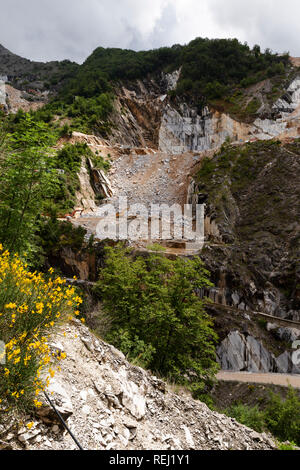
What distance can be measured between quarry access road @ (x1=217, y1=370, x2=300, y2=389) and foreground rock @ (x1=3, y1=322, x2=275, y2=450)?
847 centimetres

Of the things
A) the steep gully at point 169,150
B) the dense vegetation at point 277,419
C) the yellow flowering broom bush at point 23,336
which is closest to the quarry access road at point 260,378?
the steep gully at point 169,150

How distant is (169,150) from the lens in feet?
156

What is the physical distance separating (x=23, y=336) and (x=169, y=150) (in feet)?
159

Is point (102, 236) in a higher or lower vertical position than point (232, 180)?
lower

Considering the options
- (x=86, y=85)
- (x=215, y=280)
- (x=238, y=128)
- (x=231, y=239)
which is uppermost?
(x=86, y=85)

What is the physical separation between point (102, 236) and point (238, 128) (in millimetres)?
33634

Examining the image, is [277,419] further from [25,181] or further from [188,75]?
[188,75]

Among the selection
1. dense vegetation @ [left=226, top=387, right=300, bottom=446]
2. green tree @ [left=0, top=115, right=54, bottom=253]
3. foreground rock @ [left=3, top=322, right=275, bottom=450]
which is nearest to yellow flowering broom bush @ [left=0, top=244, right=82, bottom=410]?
foreground rock @ [left=3, top=322, right=275, bottom=450]

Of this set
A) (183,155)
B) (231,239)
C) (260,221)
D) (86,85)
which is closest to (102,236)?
(231,239)

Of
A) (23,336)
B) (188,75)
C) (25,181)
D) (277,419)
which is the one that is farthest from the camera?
(188,75)

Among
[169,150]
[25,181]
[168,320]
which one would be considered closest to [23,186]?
[25,181]
